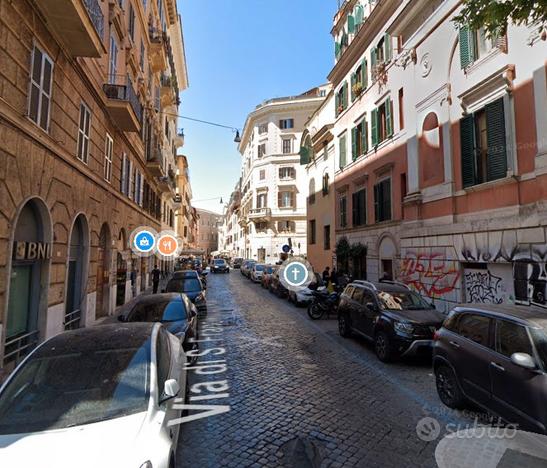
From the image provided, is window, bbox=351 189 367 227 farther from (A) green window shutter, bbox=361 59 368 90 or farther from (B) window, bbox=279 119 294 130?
(B) window, bbox=279 119 294 130

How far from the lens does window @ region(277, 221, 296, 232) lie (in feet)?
156

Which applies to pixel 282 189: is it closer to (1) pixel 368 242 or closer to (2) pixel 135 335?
(1) pixel 368 242

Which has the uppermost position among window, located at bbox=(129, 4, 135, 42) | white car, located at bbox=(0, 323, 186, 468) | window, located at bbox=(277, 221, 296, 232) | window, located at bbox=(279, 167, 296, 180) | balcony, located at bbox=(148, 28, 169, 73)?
balcony, located at bbox=(148, 28, 169, 73)

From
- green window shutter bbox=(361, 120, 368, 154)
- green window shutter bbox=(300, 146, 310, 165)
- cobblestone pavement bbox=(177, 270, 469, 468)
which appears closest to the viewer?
cobblestone pavement bbox=(177, 270, 469, 468)

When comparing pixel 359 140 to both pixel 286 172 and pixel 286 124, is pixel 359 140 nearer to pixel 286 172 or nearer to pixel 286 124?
pixel 286 172

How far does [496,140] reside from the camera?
1053 centimetres

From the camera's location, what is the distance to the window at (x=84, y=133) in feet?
34.2

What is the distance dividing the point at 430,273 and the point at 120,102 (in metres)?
12.6

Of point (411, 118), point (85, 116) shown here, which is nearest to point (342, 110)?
point (411, 118)

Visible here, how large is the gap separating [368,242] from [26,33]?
15.5m

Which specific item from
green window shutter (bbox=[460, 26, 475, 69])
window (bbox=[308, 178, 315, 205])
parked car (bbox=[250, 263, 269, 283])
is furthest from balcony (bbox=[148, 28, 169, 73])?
green window shutter (bbox=[460, 26, 475, 69])

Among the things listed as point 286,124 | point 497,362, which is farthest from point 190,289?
point 286,124

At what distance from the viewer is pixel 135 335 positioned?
14.3 ft

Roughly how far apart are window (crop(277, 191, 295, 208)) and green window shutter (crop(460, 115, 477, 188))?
118ft
